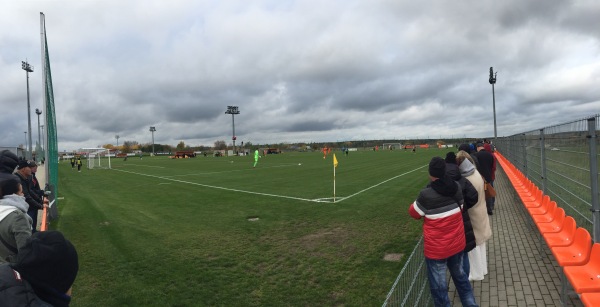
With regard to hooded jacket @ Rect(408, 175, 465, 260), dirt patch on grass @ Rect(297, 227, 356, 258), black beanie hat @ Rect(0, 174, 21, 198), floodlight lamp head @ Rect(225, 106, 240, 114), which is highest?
floodlight lamp head @ Rect(225, 106, 240, 114)

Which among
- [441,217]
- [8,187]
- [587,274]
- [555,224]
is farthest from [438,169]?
[8,187]

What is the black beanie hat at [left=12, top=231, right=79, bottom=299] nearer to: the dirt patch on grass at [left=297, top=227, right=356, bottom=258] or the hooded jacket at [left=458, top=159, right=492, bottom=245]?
the hooded jacket at [left=458, top=159, right=492, bottom=245]

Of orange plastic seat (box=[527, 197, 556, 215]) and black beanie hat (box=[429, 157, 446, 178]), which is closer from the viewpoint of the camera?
black beanie hat (box=[429, 157, 446, 178])

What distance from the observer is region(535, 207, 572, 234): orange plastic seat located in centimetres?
527

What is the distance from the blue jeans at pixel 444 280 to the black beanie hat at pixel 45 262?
351 cm

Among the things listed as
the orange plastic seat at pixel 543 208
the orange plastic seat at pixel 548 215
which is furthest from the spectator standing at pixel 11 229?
the orange plastic seat at pixel 543 208

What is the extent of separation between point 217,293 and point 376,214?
20.9 ft

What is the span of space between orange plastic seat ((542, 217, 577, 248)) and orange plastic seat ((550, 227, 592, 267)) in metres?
0.15

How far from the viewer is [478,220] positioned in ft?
15.8

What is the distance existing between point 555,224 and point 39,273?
21.5 feet

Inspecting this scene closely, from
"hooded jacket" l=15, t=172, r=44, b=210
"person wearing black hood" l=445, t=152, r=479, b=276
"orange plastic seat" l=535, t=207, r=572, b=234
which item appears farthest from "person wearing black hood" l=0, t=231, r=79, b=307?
"orange plastic seat" l=535, t=207, r=572, b=234

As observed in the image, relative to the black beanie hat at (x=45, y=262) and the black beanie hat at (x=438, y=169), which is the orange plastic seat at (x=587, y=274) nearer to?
the black beanie hat at (x=438, y=169)

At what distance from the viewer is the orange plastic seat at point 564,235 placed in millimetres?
4660

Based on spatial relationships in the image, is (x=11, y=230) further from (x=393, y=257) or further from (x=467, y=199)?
(x=393, y=257)
